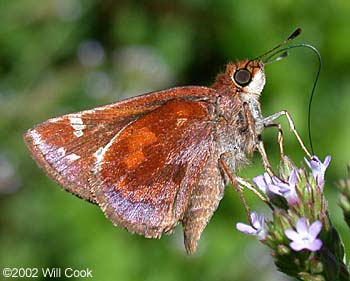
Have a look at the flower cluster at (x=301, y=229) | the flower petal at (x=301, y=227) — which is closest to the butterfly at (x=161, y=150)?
the flower cluster at (x=301, y=229)

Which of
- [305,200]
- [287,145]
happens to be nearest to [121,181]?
[305,200]

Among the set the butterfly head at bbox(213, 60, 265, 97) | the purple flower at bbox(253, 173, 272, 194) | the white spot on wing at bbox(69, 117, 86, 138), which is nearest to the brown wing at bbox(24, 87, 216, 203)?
the white spot on wing at bbox(69, 117, 86, 138)

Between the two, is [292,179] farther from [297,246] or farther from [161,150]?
[161,150]

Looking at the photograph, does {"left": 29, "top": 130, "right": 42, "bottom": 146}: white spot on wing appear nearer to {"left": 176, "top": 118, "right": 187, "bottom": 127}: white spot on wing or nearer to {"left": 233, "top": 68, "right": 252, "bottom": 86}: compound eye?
{"left": 176, "top": 118, "right": 187, "bottom": 127}: white spot on wing

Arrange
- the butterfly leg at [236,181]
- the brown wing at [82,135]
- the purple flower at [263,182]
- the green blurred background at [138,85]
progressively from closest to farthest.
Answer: the purple flower at [263,182]
the butterfly leg at [236,181]
the brown wing at [82,135]
the green blurred background at [138,85]

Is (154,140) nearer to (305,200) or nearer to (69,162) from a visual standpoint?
(69,162)

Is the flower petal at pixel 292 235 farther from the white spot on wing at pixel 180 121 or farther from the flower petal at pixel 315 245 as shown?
the white spot on wing at pixel 180 121
